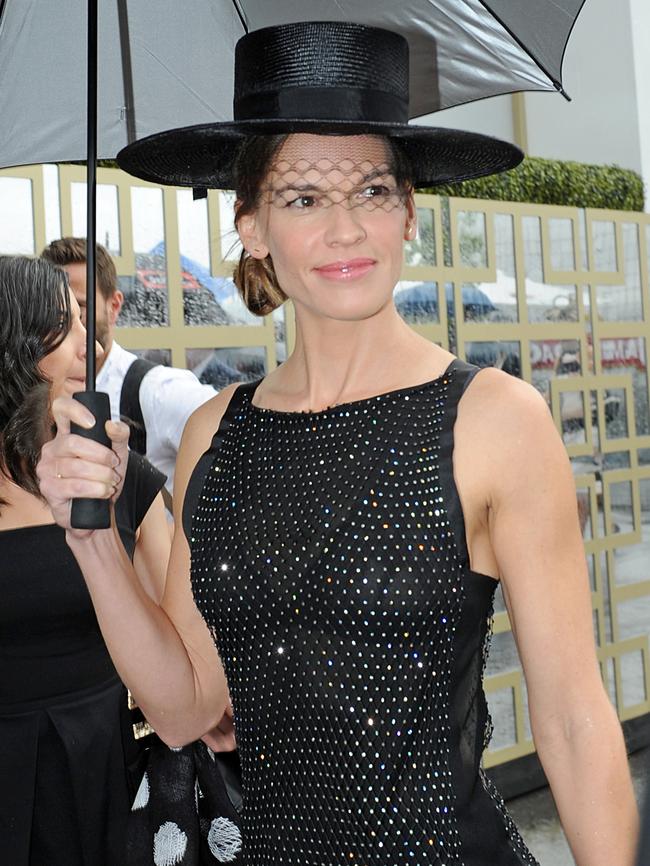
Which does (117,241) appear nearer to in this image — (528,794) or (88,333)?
(88,333)

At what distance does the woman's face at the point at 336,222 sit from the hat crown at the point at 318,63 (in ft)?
0.21

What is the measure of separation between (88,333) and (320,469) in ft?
1.17

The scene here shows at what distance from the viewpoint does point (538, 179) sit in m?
4.96

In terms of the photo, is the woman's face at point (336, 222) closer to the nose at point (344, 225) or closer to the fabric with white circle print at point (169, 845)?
the nose at point (344, 225)

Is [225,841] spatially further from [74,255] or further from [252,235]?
[74,255]

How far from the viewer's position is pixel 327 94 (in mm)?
1448

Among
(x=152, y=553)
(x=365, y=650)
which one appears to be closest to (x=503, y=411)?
(x=365, y=650)

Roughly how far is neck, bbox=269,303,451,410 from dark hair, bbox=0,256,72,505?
87 centimetres

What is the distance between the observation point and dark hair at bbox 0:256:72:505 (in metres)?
2.24

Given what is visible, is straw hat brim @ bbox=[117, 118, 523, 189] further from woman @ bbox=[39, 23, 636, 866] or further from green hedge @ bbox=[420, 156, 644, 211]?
green hedge @ bbox=[420, 156, 644, 211]

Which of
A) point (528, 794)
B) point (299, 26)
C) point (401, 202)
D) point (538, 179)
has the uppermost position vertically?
point (538, 179)

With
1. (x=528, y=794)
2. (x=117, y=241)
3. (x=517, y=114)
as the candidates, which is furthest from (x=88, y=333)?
(x=517, y=114)

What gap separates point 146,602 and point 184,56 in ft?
3.32

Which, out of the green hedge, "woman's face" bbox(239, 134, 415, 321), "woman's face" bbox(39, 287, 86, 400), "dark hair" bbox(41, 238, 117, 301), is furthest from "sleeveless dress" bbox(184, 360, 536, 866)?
the green hedge
